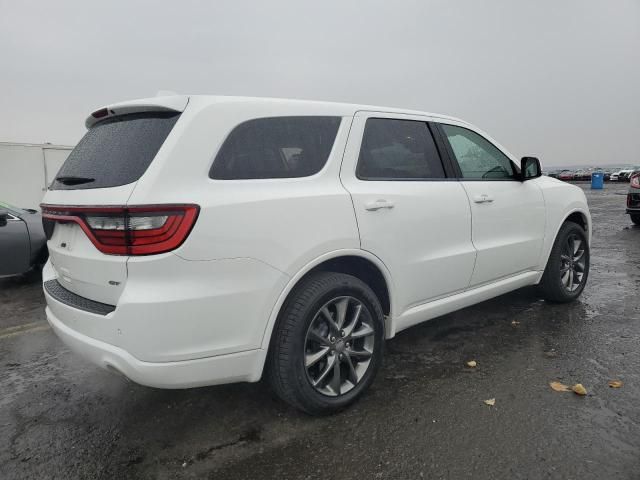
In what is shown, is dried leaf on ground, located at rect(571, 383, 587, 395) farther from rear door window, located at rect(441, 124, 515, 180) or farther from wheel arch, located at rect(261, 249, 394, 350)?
rear door window, located at rect(441, 124, 515, 180)

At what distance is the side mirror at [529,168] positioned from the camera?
380cm

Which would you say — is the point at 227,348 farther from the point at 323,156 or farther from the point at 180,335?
the point at 323,156

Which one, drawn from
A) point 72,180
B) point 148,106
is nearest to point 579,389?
point 148,106

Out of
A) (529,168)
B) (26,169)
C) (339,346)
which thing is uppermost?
(529,168)

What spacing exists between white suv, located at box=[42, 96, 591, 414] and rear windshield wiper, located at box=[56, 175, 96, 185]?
0.02 m

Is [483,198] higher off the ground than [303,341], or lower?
higher

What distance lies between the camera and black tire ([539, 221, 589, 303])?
4176mm

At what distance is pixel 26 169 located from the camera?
39.8 feet

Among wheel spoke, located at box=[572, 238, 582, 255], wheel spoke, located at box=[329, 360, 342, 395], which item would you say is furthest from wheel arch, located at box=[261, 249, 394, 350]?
wheel spoke, located at box=[572, 238, 582, 255]

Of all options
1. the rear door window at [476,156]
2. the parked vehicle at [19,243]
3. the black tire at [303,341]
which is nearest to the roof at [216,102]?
the rear door window at [476,156]

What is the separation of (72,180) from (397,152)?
1.98 metres

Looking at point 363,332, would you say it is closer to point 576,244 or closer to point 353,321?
point 353,321

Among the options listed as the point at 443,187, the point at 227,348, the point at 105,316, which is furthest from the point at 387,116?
the point at 105,316

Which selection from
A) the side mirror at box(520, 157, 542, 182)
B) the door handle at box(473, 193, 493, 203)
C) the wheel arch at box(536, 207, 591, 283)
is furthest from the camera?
the wheel arch at box(536, 207, 591, 283)
